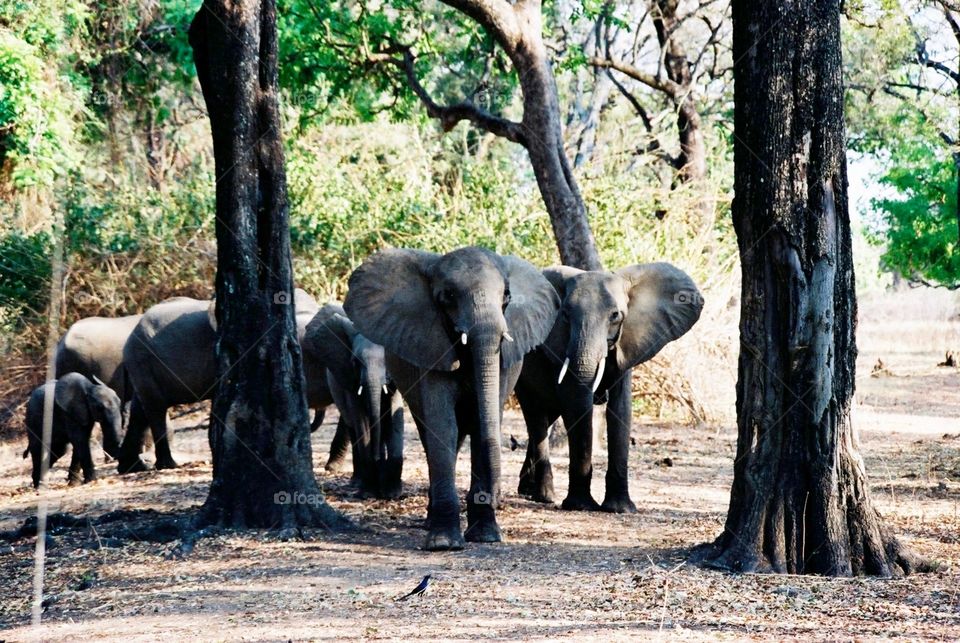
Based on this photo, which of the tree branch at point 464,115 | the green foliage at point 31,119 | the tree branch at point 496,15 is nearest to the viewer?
the tree branch at point 496,15

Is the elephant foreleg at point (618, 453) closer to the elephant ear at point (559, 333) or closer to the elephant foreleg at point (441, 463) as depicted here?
the elephant ear at point (559, 333)

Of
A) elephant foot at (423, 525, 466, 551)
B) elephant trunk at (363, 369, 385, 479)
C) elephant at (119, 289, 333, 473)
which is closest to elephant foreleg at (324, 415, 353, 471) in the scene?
elephant at (119, 289, 333, 473)

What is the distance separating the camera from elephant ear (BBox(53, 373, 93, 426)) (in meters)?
14.7

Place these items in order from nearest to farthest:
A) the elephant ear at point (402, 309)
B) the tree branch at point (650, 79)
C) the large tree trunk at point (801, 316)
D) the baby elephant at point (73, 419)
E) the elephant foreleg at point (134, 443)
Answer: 1. the large tree trunk at point (801, 316)
2. the elephant ear at point (402, 309)
3. the baby elephant at point (73, 419)
4. the elephant foreleg at point (134, 443)
5. the tree branch at point (650, 79)

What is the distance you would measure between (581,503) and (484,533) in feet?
6.49

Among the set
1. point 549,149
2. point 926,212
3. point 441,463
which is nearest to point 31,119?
point 549,149

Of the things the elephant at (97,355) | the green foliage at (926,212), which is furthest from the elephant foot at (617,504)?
the green foliage at (926,212)

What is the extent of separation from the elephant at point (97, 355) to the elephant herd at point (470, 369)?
8.39 feet

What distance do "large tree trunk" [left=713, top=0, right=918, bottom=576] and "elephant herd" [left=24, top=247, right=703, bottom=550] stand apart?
2065 mm

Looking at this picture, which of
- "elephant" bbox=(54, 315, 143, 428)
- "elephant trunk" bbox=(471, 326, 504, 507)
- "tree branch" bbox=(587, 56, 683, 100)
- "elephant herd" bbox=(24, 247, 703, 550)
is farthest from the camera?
"tree branch" bbox=(587, 56, 683, 100)

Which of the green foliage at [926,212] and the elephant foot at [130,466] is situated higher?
the green foliage at [926,212]

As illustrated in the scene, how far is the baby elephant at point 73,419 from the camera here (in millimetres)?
14609

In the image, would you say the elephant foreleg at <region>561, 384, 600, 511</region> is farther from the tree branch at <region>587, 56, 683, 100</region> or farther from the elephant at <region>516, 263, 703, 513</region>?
the tree branch at <region>587, 56, 683, 100</region>

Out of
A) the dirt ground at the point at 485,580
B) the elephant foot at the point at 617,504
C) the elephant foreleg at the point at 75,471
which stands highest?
the elephant foreleg at the point at 75,471
